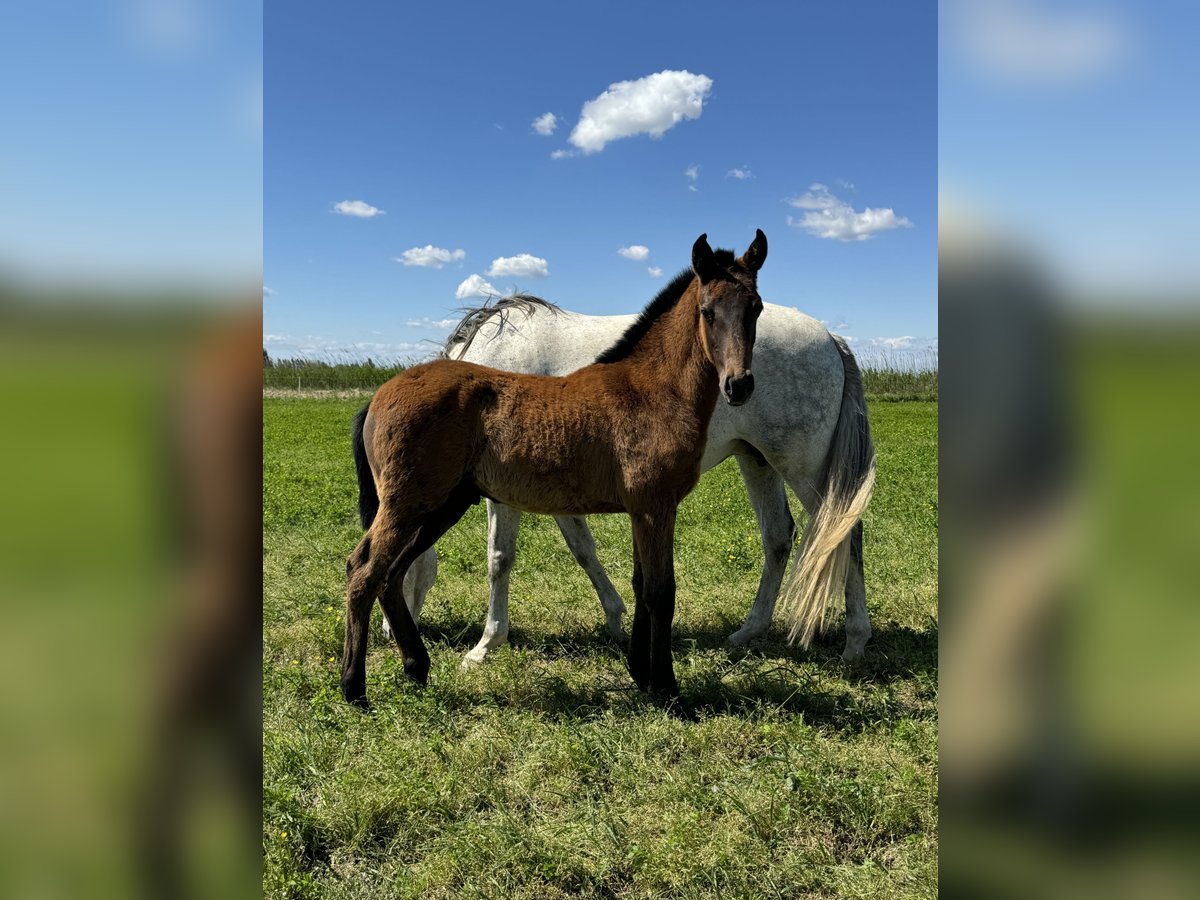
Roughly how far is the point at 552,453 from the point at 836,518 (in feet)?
6.60

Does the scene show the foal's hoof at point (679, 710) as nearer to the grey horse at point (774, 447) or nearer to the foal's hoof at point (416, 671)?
the grey horse at point (774, 447)

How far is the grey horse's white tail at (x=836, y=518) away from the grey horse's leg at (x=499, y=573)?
1.89 meters

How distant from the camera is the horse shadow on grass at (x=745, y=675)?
156 inches

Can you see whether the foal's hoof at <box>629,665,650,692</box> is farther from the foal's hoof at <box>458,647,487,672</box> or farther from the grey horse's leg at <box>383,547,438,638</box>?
the grey horse's leg at <box>383,547,438,638</box>

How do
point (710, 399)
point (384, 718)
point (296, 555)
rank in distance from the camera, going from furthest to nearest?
point (296, 555) → point (710, 399) → point (384, 718)

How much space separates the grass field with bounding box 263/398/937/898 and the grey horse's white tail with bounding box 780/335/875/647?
16.4 inches

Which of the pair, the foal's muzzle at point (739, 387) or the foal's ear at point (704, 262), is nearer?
the foal's muzzle at point (739, 387)

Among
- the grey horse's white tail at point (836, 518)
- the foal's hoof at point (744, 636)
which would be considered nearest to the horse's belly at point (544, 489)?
the grey horse's white tail at point (836, 518)

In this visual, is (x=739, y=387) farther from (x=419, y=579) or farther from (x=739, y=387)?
(x=419, y=579)
